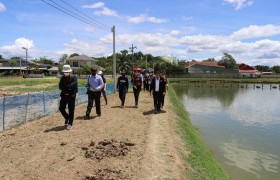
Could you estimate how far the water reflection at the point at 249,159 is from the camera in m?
12.0

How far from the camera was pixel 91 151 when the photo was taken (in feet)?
Result: 25.1

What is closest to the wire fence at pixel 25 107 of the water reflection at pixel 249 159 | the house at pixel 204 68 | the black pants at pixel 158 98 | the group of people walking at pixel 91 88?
the group of people walking at pixel 91 88

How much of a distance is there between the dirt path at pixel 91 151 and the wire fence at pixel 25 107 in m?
0.44

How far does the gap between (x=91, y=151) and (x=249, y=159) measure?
768 centimetres

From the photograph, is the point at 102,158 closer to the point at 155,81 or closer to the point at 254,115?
the point at 155,81

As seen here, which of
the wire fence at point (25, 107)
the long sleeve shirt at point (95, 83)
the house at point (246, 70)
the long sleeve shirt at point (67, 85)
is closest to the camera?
the long sleeve shirt at point (67, 85)

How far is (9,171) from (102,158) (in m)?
1.86

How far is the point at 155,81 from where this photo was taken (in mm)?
14547

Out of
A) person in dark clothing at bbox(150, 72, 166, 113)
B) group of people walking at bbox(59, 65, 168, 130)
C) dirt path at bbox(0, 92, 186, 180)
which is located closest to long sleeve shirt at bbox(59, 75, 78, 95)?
group of people walking at bbox(59, 65, 168, 130)

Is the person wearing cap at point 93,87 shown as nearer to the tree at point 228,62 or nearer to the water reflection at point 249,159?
the water reflection at point 249,159

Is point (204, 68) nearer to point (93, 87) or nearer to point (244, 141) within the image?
point (244, 141)

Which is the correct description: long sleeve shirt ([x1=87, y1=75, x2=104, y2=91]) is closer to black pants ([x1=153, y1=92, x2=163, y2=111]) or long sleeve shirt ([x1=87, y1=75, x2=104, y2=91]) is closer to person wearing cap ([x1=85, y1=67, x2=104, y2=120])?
person wearing cap ([x1=85, y1=67, x2=104, y2=120])

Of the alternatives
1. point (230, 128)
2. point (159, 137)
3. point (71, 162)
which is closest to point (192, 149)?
point (159, 137)

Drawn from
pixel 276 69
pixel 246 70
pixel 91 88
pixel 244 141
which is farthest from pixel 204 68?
pixel 91 88
